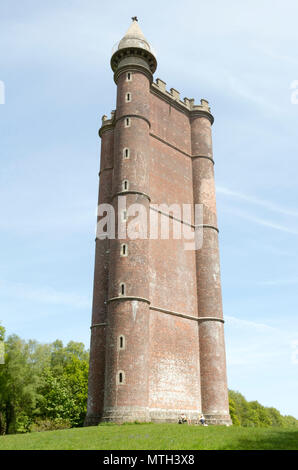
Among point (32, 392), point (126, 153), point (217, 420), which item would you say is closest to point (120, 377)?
point (217, 420)

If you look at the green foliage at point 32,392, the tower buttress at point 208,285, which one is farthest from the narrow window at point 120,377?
the green foliage at point 32,392

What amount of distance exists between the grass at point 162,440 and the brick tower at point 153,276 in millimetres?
5941

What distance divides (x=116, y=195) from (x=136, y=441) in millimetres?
17141

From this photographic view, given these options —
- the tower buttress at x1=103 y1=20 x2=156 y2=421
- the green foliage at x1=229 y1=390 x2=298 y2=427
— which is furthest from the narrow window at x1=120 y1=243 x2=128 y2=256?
the green foliage at x1=229 y1=390 x2=298 y2=427

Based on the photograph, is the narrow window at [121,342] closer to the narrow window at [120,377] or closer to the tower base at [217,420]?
the narrow window at [120,377]

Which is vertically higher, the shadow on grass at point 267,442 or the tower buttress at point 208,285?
the tower buttress at point 208,285

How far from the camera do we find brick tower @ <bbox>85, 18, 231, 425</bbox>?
24.9m

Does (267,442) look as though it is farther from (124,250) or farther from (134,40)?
(134,40)

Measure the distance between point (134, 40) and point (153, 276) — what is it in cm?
1909

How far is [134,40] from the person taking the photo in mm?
33406

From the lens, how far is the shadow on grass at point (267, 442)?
45.1 ft

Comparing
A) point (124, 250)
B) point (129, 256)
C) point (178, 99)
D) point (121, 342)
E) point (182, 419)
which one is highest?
point (178, 99)

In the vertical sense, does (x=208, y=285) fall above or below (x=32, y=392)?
above
